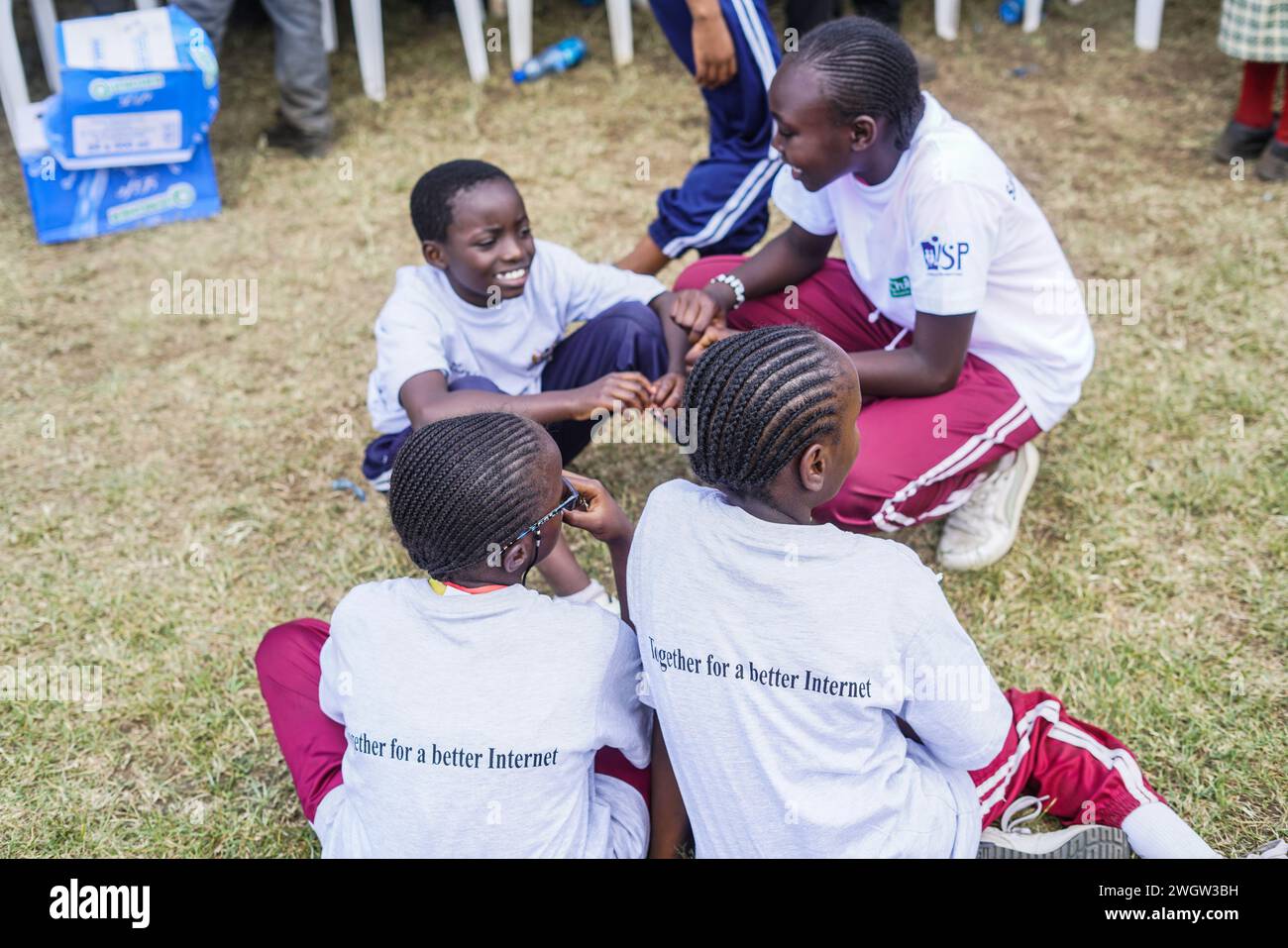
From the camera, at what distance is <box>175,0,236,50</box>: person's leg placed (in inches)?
176

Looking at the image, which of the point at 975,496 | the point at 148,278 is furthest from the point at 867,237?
the point at 148,278

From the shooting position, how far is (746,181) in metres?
3.36

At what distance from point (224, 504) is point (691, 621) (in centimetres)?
185

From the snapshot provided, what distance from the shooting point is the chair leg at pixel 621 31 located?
5.16 metres

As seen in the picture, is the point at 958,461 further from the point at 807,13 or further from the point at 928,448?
the point at 807,13

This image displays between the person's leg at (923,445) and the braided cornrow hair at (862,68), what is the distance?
611mm

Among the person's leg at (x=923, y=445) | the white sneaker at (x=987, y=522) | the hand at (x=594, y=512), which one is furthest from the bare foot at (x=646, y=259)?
the hand at (x=594, y=512)

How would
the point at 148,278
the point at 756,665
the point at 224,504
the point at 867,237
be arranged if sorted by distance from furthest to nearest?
the point at 148,278, the point at 224,504, the point at 867,237, the point at 756,665

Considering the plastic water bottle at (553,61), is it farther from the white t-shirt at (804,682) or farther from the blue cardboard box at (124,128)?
the white t-shirt at (804,682)

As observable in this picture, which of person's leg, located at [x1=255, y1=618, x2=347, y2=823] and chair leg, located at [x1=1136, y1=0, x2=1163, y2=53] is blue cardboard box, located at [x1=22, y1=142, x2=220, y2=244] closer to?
person's leg, located at [x1=255, y1=618, x2=347, y2=823]

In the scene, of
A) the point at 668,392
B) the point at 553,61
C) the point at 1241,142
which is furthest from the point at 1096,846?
the point at 553,61

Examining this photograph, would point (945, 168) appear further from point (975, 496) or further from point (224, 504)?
point (224, 504)

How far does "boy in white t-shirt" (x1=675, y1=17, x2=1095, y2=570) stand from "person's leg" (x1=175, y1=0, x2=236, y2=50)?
2824 millimetres

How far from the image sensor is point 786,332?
167 centimetres
